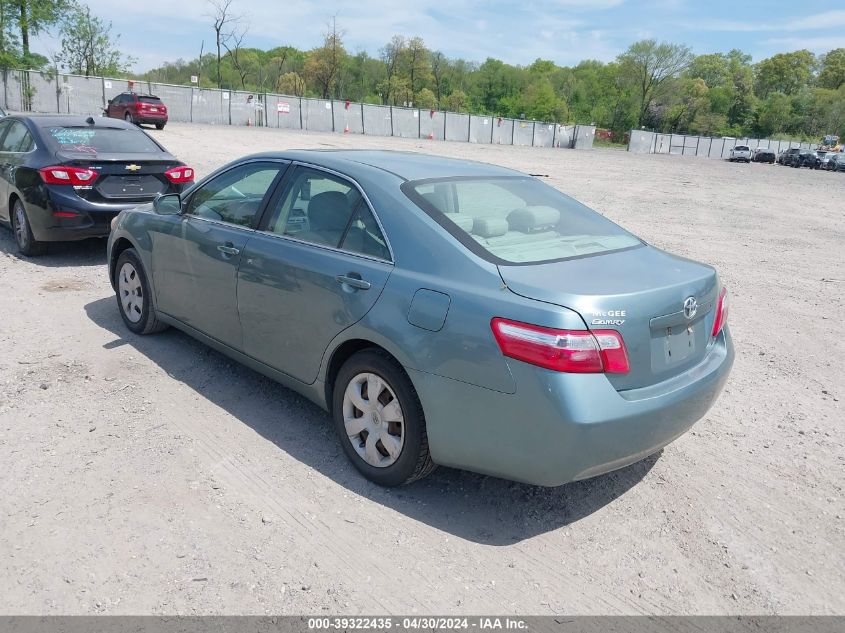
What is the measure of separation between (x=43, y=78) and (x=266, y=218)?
39.8m

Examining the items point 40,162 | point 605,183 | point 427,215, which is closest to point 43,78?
point 605,183

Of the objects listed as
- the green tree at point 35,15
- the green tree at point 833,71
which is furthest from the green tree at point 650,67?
the green tree at point 35,15

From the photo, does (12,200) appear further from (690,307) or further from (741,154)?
(741,154)

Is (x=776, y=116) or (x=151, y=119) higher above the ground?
(x=776, y=116)

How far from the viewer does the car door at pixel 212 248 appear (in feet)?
13.9

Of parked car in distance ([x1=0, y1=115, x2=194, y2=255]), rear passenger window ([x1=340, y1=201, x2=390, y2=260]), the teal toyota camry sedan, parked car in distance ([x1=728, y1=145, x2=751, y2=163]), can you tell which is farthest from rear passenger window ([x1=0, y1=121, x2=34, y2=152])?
parked car in distance ([x1=728, y1=145, x2=751, y2=163])

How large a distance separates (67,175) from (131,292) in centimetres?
266

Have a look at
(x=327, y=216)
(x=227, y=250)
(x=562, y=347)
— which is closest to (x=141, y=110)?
(x=227, y=250)

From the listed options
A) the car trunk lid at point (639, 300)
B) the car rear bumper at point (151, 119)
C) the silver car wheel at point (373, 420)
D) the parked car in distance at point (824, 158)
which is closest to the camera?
the car trunk lid at point (639, 300)

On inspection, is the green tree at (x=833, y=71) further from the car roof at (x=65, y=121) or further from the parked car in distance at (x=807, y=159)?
the car roof at (x=65, y=121)

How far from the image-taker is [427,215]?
3.37 meters

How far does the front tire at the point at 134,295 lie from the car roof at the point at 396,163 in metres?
1.59

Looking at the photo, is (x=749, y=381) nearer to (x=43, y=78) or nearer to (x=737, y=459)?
(x=737, y=459)

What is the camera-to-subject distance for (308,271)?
12.0ft
